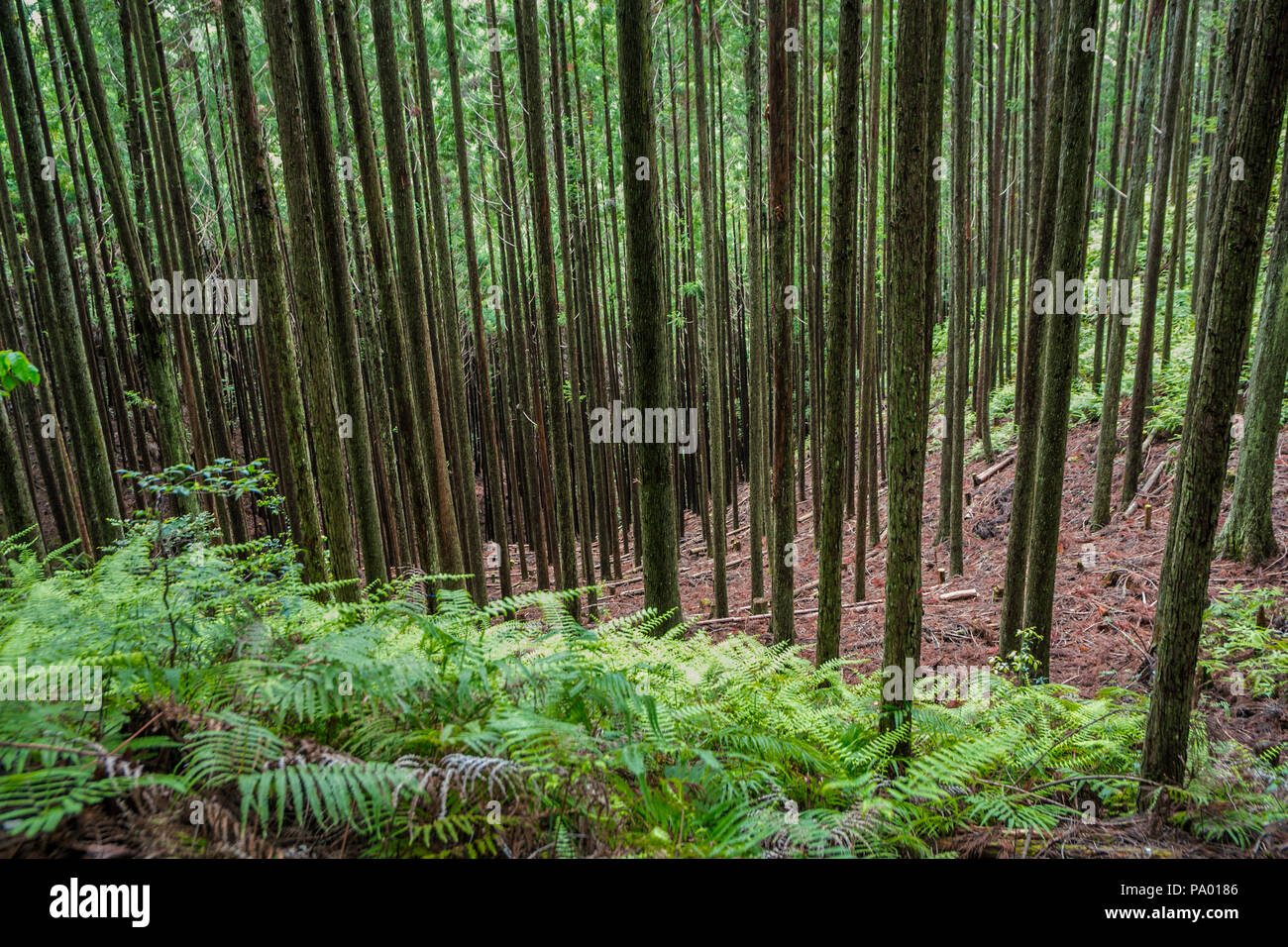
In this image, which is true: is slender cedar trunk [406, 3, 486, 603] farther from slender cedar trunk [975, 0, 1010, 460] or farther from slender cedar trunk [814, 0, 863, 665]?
slender cedar trunk [975, 0, 1010, 460]

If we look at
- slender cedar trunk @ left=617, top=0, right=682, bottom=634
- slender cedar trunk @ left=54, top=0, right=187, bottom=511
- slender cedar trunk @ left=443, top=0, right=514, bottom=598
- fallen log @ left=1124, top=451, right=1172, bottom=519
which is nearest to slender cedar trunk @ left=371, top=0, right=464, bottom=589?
slender cedar trunk @ left=443, top=0, right=514, bottom=598

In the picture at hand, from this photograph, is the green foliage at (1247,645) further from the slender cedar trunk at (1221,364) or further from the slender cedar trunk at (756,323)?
the slender cedar trunk at (756,323)

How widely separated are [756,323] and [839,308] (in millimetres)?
3437

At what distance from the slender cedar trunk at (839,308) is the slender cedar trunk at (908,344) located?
2.06ft

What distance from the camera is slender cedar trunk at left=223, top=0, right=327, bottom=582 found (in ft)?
13.5

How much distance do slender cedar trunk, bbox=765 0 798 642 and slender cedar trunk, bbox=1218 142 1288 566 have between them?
4.07 m

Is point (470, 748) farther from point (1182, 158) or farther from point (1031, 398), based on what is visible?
point (1182, 158)

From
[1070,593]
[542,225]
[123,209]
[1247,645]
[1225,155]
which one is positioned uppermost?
[123,209]

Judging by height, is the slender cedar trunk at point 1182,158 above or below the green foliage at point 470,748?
above

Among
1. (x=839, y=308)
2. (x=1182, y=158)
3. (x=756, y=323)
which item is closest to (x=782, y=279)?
(x=839, y=308)

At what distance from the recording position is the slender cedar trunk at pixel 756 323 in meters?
6.68

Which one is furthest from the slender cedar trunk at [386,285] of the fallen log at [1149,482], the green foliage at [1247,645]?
the fallen log at [1149,482]

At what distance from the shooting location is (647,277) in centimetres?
384
